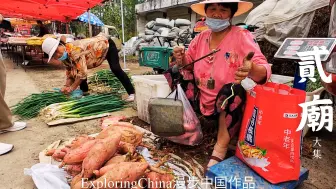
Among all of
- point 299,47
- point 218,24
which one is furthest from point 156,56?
point 299,47

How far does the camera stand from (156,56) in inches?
219

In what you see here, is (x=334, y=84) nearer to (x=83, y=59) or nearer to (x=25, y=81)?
(x=83, y=59)

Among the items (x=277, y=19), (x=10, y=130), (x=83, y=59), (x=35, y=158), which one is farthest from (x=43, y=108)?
(x=277, y=19)

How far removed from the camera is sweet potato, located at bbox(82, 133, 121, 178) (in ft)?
4.86

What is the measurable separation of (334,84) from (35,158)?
114 inches

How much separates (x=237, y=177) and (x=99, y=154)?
3.38ft

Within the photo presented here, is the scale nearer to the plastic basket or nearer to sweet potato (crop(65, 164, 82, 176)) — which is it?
the plastic basket

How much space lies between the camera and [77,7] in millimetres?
8266

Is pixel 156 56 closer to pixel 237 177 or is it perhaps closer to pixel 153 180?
pixel 237 177

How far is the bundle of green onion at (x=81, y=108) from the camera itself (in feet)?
10.5

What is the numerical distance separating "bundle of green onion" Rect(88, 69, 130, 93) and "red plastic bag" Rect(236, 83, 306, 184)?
11.0ft

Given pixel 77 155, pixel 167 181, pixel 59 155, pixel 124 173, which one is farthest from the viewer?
pixel 59 155

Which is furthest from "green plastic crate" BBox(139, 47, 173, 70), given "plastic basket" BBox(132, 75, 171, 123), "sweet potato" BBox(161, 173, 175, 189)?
"sweet potato" BBox(161, 173, 175, 189)

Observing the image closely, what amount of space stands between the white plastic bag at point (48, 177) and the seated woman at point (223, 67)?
1.21 meters
